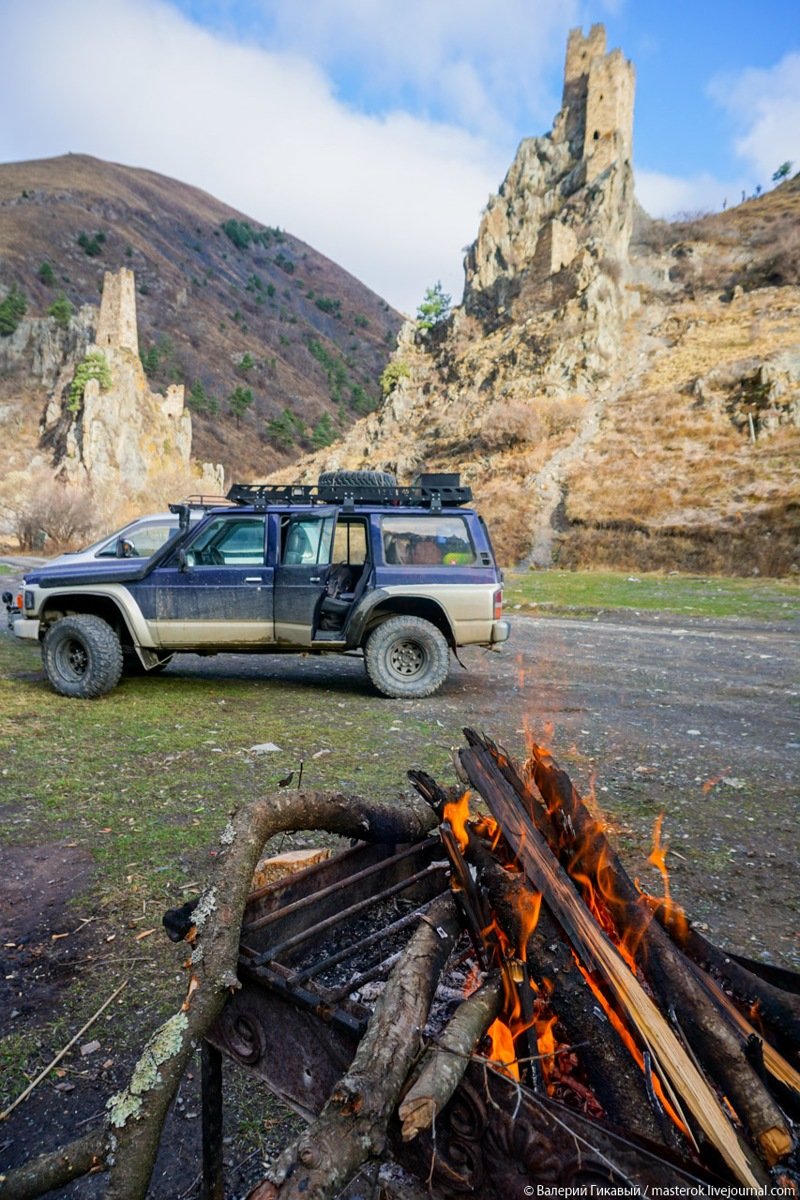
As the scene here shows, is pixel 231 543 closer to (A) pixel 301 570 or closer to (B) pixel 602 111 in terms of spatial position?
(A) pixel 301 570

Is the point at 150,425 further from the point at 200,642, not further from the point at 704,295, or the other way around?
the point at 200,642

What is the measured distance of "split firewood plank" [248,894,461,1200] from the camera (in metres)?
1.15

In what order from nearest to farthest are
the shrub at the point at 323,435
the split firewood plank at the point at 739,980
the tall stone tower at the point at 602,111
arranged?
1. the split firewood plank at the point at 739,980
2. the tall stone tower at the point at 602,111
3. the shrub at the point at 323,435

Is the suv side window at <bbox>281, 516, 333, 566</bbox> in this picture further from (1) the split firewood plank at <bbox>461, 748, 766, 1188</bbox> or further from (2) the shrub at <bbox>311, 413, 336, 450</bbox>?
(2) the shrub at <bbox>311, 413, 336, 450</bbox>

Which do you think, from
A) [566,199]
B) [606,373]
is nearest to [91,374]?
[606,373]

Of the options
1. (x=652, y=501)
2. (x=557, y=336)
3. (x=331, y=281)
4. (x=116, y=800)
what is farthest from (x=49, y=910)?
(x=331, y=281)

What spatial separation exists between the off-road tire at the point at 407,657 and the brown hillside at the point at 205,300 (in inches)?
2292

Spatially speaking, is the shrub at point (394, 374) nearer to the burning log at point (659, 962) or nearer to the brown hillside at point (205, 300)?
the brown hillside at point (205, 300)

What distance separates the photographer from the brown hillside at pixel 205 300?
8175cm

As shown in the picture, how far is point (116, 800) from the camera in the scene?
4602 mm

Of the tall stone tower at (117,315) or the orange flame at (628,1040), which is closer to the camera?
the orange flame at (628,1040)

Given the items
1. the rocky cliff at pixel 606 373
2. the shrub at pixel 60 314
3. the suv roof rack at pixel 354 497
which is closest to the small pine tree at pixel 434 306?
the rocky cliff at pixel 606 373

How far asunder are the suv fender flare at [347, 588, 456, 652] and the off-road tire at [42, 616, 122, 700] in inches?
99.7

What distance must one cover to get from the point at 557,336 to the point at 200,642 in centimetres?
4625
